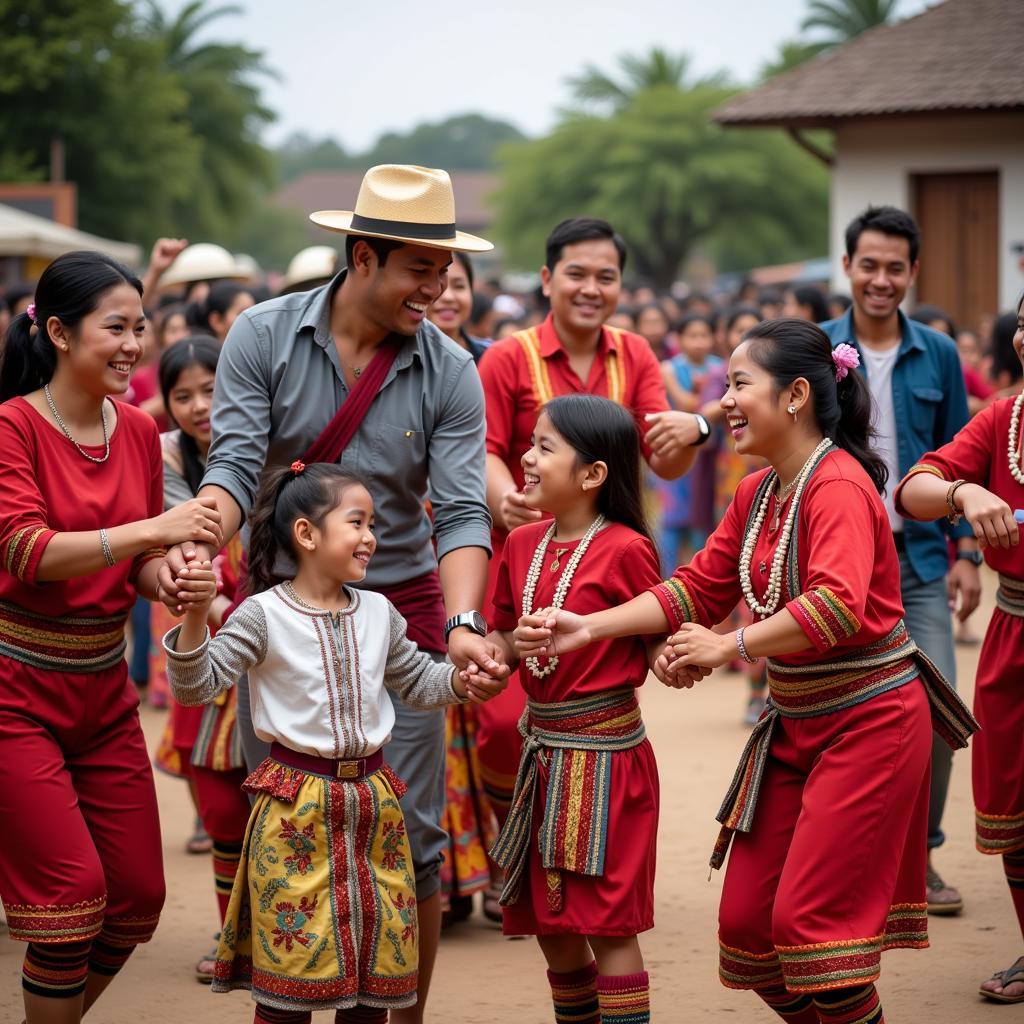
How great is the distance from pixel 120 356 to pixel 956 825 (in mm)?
4675

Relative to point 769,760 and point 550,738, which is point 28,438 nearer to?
point 550,738

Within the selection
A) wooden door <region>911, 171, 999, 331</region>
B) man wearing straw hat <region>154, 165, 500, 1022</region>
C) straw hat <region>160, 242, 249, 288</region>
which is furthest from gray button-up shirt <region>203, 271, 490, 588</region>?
wooden door <region>911, 171, 999, 331</region>

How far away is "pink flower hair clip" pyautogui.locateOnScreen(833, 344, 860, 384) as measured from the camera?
4.17m

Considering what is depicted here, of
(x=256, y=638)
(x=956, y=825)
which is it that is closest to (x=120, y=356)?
(x=256, y=638)

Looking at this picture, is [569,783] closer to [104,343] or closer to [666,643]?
[666,643]

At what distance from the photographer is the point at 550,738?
434cm

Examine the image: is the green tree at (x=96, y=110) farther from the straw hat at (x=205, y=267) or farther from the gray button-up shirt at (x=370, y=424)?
the gray button-up shirt at (x=370, y=424)

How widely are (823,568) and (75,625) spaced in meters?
2.01

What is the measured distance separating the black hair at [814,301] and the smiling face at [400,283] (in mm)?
5216

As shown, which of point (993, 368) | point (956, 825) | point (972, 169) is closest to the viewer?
point (956, 825)

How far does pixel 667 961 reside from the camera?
218 inches

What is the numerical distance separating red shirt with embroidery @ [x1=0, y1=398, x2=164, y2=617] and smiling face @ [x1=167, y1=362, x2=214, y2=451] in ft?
3.87

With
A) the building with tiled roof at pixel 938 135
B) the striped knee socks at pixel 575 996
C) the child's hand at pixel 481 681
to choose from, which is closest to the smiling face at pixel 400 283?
the child's hand at pixel 481 681

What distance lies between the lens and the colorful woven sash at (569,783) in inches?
165
